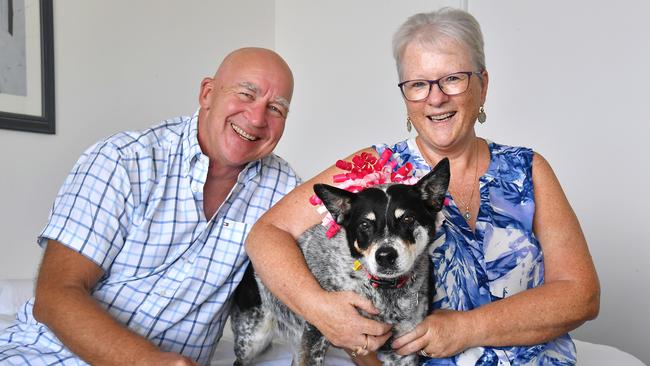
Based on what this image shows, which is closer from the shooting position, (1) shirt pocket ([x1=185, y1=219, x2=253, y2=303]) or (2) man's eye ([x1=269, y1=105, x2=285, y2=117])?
→ (1) shirt pocket ([x1=185, y1=219, x2=253, y2=303])

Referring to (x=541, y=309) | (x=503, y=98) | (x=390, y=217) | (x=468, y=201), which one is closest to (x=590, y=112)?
(x=503, y=98)

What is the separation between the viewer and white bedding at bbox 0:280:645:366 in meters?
2.06

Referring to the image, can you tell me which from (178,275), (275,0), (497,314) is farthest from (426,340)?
(275,0)

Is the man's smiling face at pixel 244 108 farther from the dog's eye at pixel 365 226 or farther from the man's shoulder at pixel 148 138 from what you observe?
the dog's eye at pixel 365 226

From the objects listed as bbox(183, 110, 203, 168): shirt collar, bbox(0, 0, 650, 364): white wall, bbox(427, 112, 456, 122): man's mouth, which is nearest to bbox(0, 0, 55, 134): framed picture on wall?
bbox(0, 0, 650, 364): white wall

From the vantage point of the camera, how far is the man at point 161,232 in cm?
169

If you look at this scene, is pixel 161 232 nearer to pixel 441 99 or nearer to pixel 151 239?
pixel 151 239

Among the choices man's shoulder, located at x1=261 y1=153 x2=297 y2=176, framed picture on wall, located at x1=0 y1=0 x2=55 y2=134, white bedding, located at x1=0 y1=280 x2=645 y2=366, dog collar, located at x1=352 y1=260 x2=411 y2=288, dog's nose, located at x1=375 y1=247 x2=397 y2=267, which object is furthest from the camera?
framed picture on wall, located at x1=0 y1=0 x2=55 y2=134

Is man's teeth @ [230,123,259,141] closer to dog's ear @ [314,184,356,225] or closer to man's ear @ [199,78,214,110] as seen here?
man's ear @ [199,78,214,110]

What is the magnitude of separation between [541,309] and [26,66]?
2451 millimetres

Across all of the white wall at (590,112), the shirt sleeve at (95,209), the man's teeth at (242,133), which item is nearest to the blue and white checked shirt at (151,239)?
the shirt sleeve at (95,209)

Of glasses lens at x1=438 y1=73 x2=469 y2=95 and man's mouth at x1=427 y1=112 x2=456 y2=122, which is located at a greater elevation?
glasses lens at x1=438 y1=73 x2=469 y2=95

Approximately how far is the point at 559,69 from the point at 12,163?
2.60 m

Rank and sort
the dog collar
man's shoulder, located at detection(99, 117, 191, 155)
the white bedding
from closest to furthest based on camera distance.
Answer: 1. the dog collar
2. man's shoulder, located at detection(99, 117, 191, 155)
3. the white bedding
